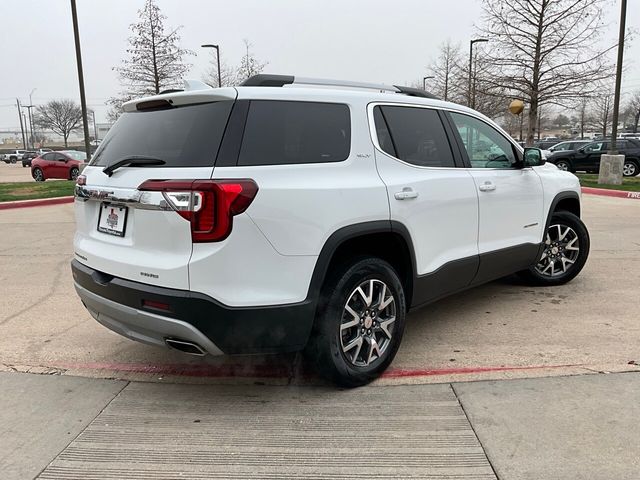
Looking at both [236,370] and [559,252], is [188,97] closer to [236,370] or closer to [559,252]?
[236,370]

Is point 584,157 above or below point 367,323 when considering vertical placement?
above

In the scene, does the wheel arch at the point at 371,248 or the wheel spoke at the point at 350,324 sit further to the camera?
the wheel spoke at the point at 350,324

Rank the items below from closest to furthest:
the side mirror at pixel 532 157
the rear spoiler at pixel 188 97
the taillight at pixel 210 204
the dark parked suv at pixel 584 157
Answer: the taillight at pixel 210 204 → the rear spoiler at pixel 188 97 → the side mirror at pixel 532 157 → the dark parked suv at pixel 584 157

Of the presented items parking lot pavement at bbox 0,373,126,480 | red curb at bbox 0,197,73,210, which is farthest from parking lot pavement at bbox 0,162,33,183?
parking lot pavement at bbox 0,373,126,480

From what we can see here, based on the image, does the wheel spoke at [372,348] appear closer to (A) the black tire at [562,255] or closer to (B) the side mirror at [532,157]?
(B) the side mirror at [532,157]

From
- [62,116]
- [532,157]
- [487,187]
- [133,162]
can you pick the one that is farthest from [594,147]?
[62,116]

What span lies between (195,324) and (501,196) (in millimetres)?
2810

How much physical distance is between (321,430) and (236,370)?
1.03m

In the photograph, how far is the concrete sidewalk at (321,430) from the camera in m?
2.60

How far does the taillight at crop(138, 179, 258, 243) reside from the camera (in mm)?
2674

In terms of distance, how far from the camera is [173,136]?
3.03 metres

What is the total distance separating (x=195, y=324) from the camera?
2758 millimetres

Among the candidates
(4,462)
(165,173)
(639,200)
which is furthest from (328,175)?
(639,200)

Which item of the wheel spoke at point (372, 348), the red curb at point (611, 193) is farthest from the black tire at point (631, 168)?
the wheel spoke at point (372, 348)
